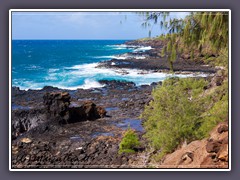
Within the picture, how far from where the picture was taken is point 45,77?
23.6 ft

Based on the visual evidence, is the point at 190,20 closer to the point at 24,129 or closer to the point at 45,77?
the point at 45,77

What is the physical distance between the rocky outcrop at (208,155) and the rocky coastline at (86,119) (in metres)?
0.33

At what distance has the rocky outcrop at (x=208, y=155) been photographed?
6.06 m

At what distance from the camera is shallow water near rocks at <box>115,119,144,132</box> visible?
27.1 feet

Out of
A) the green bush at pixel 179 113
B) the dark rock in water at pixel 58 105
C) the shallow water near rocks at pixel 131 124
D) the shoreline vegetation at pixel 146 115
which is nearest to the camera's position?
the shoreline vegetation at pixel 146 115

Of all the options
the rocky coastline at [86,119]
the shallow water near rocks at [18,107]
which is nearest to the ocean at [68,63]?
the rocky coastline at [86,119]

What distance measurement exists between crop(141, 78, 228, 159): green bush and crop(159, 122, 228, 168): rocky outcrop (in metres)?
0.64

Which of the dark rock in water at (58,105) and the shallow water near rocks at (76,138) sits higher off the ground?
the dark rock in water at (58,105)

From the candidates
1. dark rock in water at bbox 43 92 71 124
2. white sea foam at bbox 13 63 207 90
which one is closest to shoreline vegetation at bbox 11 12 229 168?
dark rock in water at bbox 43 92 71 124

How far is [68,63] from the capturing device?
7.55 m

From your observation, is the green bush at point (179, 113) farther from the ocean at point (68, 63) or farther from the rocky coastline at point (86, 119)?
the ocean at point (68, 63)

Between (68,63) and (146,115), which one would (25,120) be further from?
(146,115)

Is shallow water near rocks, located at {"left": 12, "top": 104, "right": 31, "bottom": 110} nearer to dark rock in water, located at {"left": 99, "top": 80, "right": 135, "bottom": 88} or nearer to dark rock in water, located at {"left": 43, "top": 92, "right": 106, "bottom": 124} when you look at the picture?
dark rock in water, located at {"left": 43, "top": 92, "right": 106, "bottom": 124}
